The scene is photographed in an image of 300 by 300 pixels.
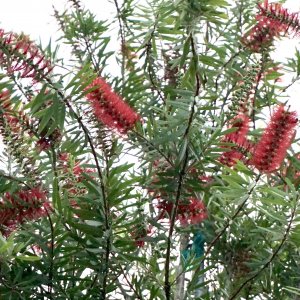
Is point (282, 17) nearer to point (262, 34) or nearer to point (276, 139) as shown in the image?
point (262, 34)

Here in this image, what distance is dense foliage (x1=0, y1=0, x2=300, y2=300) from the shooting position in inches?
39.2

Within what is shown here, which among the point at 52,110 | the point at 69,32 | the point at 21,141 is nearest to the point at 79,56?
the point at 69,32

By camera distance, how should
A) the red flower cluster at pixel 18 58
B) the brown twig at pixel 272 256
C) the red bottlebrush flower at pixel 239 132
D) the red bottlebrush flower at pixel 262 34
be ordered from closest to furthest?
1. the red flower cluster at pixel 18 58
2. the brown twig at pixel 272 256
3. the red bottlebrush flower at pixel 239 132
4. the red bottlebrush flower at pixel 262 34

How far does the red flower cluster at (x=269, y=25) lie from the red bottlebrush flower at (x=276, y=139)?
0.72ft

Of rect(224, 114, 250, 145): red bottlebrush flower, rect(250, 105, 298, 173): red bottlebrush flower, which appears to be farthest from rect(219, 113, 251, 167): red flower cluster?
rect(250, 105, 298, 173): red bottlebrush flower

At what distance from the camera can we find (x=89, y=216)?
104 centimetres

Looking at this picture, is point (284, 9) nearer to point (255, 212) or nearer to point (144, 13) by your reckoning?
point (144, 13)

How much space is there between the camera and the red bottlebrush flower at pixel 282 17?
1.16 meters

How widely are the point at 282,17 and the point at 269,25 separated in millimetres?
91

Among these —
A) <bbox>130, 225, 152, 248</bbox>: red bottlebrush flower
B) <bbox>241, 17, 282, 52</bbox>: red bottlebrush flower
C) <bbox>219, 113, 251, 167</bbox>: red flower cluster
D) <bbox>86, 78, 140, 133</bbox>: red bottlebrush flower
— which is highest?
<bbox>241, 17, 282, 52</bbox>: red bottlebrush flower

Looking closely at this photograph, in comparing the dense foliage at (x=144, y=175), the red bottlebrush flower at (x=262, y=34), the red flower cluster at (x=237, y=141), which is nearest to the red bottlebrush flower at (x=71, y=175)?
the dense foliage at (x=144, y=175)

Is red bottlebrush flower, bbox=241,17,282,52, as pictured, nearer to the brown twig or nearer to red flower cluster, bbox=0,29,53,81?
the brown twig

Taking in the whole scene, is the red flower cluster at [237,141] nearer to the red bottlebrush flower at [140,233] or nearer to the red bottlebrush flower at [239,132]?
the red bottlebrush flower at [239,132]

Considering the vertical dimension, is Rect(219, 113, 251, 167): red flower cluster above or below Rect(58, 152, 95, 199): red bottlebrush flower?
above
